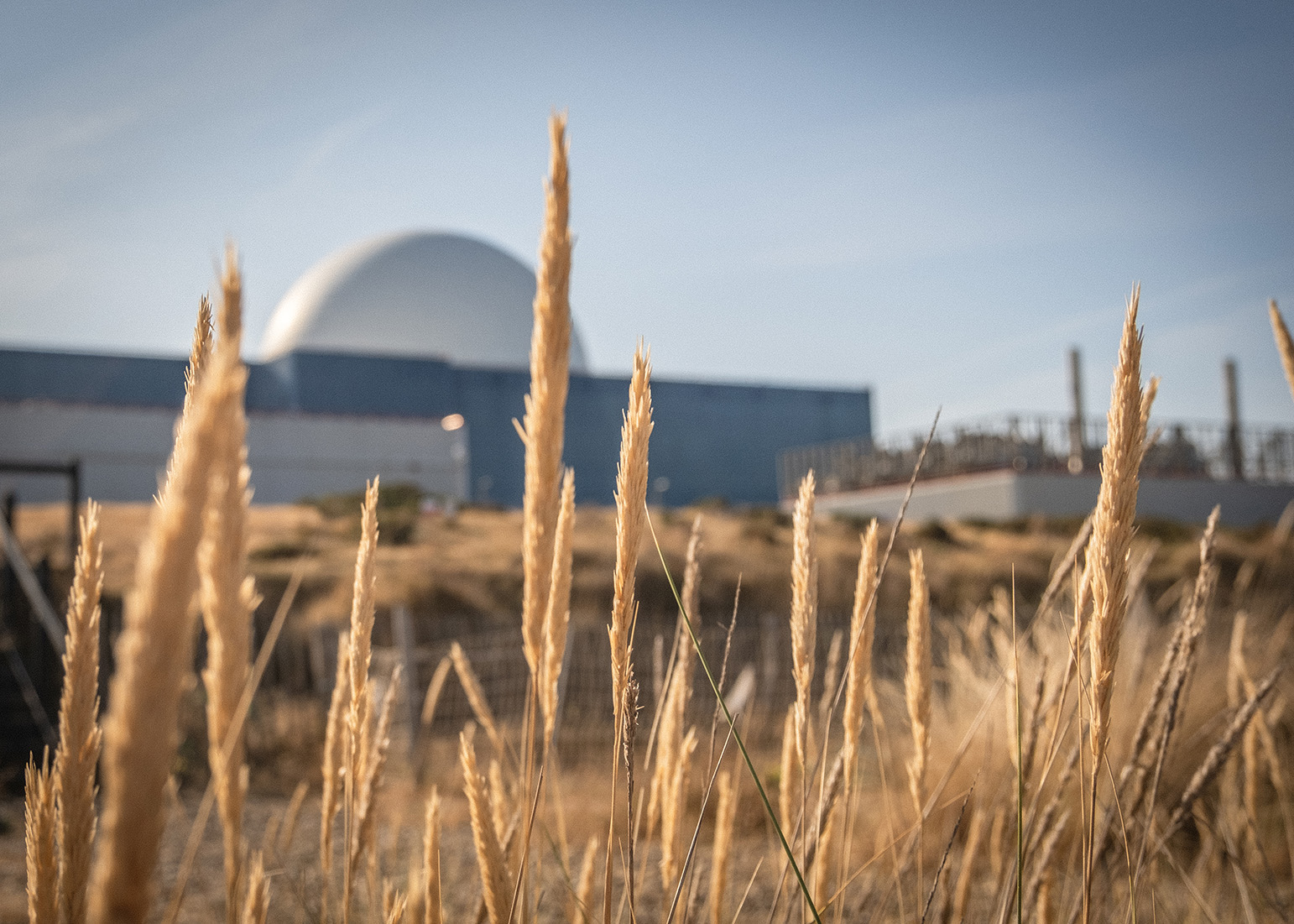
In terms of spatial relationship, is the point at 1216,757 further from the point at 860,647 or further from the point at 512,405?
the point at 512,405

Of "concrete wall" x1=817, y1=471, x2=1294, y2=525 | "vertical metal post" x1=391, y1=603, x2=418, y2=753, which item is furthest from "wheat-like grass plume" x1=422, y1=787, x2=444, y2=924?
"concrete wall" x1=817, y1=471, x2=1294, y2=525

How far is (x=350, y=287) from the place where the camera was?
30859 mm

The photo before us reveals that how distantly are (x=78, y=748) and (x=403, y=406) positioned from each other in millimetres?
27947

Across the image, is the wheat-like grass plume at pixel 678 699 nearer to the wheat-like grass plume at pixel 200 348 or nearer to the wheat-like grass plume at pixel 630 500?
the wheat-like grass plume at pixel 630 500

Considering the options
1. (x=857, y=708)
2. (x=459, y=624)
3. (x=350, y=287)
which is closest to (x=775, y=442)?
(x=350, y=287)

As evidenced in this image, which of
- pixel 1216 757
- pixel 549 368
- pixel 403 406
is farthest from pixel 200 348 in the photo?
pixel 403 406

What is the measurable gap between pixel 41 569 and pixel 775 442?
1054 inches

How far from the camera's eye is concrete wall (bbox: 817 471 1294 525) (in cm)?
2269

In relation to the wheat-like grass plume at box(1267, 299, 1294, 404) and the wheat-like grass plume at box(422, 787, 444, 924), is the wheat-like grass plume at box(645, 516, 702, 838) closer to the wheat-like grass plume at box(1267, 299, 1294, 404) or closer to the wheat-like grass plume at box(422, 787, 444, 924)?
the wheat-like grass plume at box(422, 787, 444, 924)

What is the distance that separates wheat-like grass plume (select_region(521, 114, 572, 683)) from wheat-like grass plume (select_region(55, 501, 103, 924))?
379 millimetres

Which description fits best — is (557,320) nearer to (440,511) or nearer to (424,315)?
(440,511)

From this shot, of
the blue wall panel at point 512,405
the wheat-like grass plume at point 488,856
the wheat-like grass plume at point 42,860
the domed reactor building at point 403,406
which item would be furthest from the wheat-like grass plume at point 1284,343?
the domed reactor building at point 403,406

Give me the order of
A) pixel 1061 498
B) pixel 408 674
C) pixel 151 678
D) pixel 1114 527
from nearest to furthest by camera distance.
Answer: pixel 151 678 < pixel 1114 527 < pixel 408 674 < pixel 1061 498

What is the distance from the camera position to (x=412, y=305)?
31.2 meters
